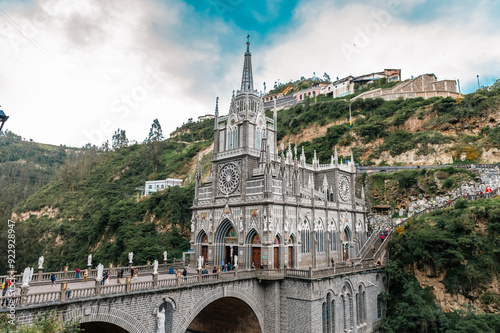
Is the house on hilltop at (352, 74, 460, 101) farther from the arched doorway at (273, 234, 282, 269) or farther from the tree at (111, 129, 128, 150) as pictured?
the tree at (111, 129, 128, 150)

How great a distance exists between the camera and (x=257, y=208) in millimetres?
27094

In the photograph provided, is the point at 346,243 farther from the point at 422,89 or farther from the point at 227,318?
the point at 422,89

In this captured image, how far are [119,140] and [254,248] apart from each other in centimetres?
8756

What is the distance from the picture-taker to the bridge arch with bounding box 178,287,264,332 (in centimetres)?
2034

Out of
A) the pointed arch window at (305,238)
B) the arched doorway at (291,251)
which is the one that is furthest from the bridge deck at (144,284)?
the pointed arch window at (305,238)

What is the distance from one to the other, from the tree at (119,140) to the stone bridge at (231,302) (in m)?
82.2

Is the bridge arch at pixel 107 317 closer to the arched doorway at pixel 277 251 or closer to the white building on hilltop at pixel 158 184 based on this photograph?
the arched doorway at pixel 277 251

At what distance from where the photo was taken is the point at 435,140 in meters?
47.9

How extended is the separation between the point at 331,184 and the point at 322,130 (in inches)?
1412

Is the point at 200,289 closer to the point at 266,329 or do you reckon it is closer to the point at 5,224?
the point at 266,329

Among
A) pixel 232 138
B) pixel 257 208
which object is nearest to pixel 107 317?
pixel 257 208

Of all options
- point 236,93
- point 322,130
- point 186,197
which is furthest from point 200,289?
point 322,130

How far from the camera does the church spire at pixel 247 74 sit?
33547mm

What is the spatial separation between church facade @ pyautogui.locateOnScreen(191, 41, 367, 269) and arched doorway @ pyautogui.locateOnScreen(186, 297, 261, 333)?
128 inches
